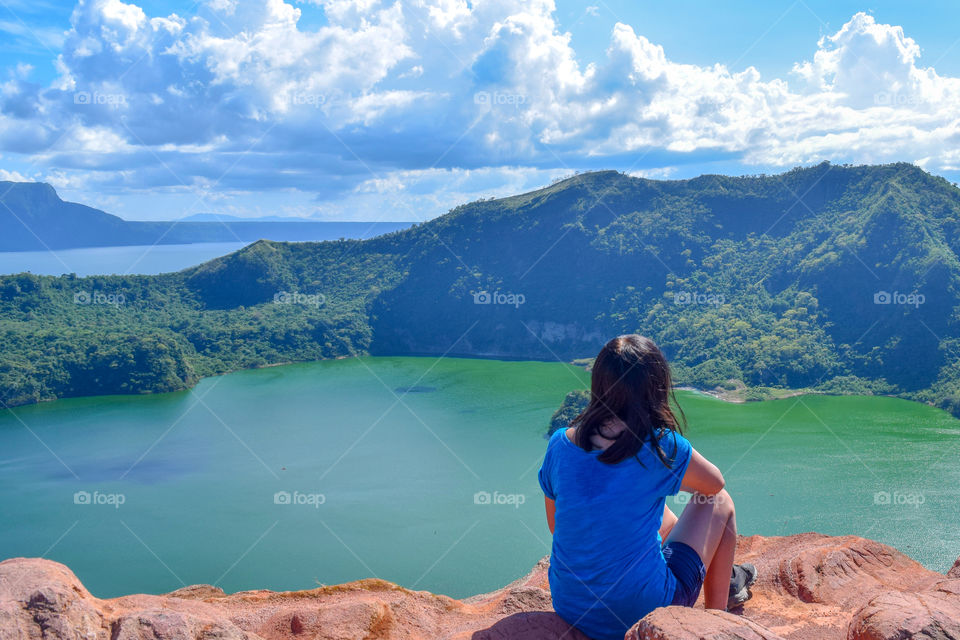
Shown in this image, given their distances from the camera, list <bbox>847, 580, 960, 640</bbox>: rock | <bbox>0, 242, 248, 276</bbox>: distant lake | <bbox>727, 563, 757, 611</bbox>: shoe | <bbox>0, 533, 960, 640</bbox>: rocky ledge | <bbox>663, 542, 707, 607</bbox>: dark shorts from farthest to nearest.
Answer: <bbox>0, 242, 248, 276</bbox>: distant lake → <bbox>727, 563, 757, 611</bbox>: shoe → <bbox>663, 542, 707, 607</bbox>: dark shorts → <bbox>0, 533, 960, 640</bbox>: rocky ledge → <bbox>847, 580, 960, 640</bbox>: rock

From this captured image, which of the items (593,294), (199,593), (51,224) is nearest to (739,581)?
(199,593)

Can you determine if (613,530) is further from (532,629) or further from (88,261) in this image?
(88,261)

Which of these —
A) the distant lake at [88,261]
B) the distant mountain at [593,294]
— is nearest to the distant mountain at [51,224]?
the distant lake at [88,261]

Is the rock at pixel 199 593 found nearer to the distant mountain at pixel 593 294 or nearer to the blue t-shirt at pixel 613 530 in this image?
the blue t-shirt at pixel 613 530

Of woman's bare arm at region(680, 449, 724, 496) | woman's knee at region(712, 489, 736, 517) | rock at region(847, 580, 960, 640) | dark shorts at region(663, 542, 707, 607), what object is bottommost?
rock at region(847, 580, 960, 640)

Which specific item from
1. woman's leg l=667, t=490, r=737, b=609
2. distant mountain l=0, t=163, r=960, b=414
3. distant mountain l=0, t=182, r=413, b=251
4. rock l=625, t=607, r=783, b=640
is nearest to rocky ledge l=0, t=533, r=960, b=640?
rock l=625, t=607, r=783, b=640

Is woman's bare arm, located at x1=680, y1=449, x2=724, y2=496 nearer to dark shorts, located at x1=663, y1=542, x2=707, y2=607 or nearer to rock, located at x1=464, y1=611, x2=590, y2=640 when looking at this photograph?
dark shorts, located at x1=663, y1=542, x2=707, y2=607
